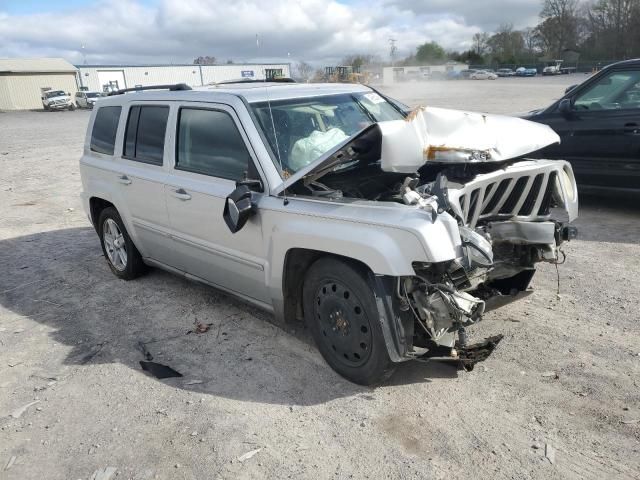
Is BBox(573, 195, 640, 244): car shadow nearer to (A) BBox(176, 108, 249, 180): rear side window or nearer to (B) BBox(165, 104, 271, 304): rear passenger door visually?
(B) BBox(165, 104, 271, 304): rear passenger door

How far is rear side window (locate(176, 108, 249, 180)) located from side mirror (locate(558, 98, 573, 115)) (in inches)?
187

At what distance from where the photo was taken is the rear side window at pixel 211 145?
398 centimetres

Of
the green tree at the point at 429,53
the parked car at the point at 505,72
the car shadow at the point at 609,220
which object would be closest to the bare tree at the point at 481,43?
the parked car at the point at 505,72

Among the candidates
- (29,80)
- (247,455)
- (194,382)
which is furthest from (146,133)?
(29,80)

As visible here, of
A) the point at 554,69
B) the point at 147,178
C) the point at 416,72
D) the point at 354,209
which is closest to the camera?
the point at 354,209

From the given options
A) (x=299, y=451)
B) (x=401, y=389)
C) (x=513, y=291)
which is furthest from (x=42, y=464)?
(x=513, y=291)

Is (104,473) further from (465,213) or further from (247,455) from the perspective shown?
(465,213)

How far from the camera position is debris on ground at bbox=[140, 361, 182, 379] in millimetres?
3859

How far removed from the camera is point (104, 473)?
2910 millimetres

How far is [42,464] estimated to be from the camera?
3.03 meters

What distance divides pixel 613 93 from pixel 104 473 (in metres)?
6.71

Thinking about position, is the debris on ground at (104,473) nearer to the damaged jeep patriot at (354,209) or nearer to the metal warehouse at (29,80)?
the damaged jeep patriot at (354,209)

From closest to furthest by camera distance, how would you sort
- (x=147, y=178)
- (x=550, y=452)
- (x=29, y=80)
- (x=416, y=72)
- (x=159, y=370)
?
1. (x=550, y=452)
2. (x=159, y=370)
3. (x=147, y=178)
4. (x=416, y=72)
5. (x=29, y=80)

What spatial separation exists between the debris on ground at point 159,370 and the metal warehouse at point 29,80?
61.6 metres
